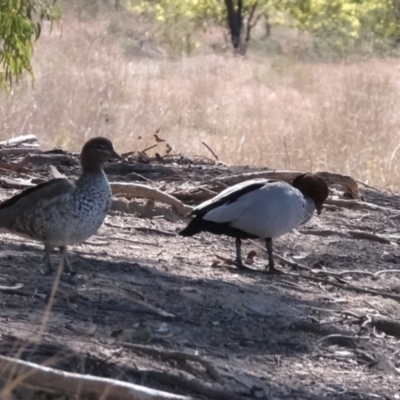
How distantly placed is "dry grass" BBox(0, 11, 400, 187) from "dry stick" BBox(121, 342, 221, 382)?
7.44 m

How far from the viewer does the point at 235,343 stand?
485 cm

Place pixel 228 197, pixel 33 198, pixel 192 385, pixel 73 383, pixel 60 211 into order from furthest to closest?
pixel 228 197 → pixel 33 198 → pixel 60 211 → pixel 192 385 → pixel 73 383

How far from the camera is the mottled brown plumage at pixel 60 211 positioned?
534 cm

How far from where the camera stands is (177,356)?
4.22 meters

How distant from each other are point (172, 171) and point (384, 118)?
18.7 ft

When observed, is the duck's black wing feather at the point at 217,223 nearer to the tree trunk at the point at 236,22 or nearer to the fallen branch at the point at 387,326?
the fallen branch at the point at 387,326

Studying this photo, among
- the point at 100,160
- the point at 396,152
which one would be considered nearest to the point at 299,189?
the point at 100,160

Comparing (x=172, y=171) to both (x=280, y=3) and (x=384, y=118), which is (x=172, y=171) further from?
(x=280, y=3)

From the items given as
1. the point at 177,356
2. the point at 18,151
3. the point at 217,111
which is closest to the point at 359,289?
the point at 177,356

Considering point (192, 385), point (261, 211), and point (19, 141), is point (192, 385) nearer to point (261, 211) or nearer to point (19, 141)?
point (261, 211)

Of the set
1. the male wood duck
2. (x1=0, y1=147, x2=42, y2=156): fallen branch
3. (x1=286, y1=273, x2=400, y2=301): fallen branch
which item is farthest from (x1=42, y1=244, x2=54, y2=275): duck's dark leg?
(x1=0, y1=147, x2=42, y2=156): fallen branch

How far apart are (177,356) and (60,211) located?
1.42m

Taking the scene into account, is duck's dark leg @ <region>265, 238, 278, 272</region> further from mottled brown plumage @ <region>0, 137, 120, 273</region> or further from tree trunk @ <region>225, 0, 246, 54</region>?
tree trunk @ <region>225, 0, 246, 54</region>

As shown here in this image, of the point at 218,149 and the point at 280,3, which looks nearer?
the point at 218,149
